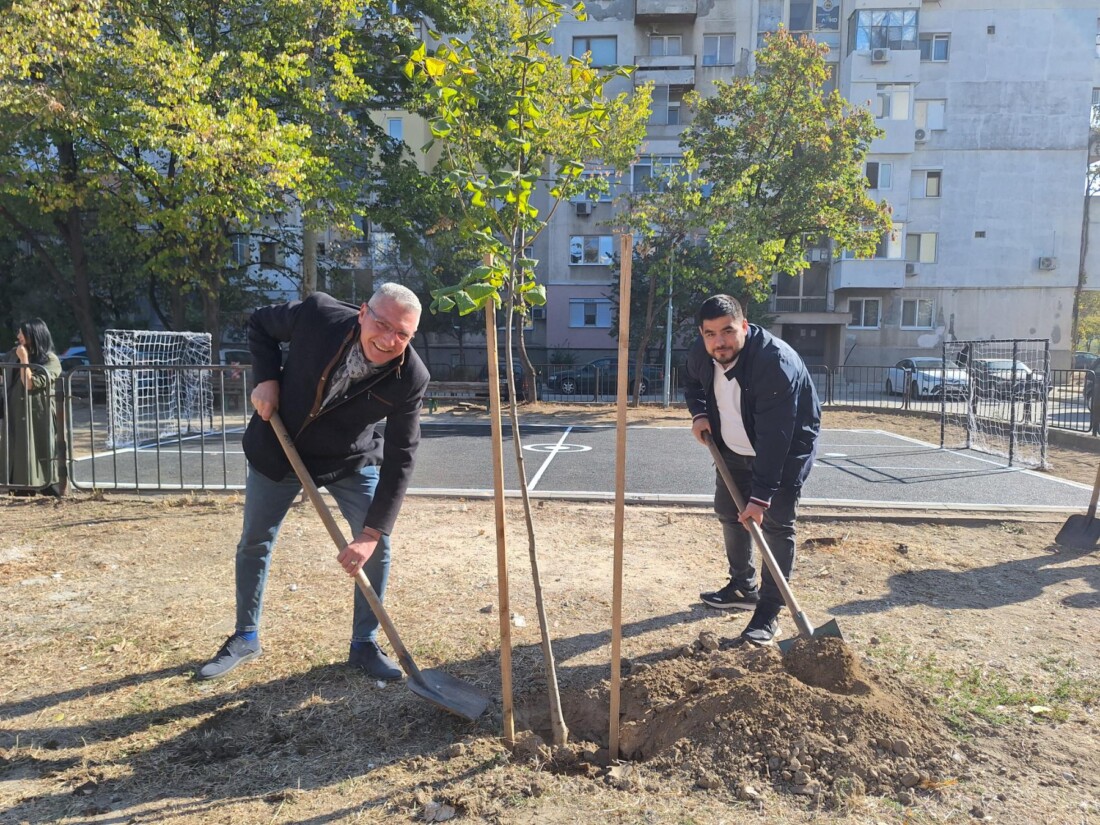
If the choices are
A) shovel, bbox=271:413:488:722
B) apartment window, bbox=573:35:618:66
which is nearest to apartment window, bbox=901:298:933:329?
apartment window, bbox=573:35:618:66

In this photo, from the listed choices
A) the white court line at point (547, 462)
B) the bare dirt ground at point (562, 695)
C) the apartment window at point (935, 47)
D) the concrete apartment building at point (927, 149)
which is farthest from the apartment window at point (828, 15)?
the bare dirt ground at point (562, 695)

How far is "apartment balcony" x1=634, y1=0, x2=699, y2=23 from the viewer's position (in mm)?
31000

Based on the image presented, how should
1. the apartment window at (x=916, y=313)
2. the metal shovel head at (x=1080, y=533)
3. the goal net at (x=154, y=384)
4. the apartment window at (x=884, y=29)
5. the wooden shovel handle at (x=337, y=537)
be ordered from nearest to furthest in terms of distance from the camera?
the wooden shovel handle at (x=337, y=537) < the metal shovel head at (x=1080, y=533) < the goal net at (x=154, y=384) < the apartment window at (x=884, y=29) < the apartment window at (x=916, y=313)

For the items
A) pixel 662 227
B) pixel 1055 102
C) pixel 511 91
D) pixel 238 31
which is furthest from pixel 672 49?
pixel 511 91

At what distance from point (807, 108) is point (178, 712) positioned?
18.0 m

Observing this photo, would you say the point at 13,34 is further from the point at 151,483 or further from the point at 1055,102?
the point at 1055,102

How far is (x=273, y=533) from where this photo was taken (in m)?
3.50

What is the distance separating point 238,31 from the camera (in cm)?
1521

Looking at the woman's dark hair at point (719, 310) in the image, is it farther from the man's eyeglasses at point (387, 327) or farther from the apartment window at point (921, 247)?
the apartment window at point (921, 247)

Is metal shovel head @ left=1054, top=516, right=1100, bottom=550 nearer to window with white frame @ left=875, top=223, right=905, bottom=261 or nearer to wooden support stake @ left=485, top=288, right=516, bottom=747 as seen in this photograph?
wooden support stake @ left=485, top=288, right=516, bottom=747

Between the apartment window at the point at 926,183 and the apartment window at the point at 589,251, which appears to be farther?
the apartment window at the point at 589,251

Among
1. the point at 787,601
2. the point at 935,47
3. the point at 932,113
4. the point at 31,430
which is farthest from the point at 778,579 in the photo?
the point at 935,47

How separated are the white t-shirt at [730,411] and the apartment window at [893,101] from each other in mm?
33143

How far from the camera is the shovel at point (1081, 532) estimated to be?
5.69 m
